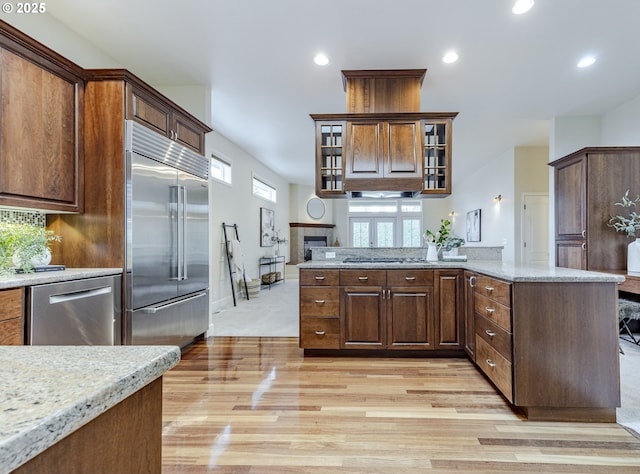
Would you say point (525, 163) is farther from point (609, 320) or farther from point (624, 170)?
point (609, 320)

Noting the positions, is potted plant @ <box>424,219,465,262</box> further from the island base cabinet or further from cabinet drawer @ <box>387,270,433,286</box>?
the island base cabinet

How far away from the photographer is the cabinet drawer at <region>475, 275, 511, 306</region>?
2.30 metres

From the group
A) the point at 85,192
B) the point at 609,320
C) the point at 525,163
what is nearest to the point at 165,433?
the point at 85,192

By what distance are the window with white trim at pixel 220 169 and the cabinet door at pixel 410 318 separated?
3649mm

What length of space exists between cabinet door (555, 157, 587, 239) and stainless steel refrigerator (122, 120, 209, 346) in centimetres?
458

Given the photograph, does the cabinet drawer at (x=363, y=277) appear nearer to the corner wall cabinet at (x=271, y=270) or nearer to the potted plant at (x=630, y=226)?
the potted plant at (x=630, y=226)

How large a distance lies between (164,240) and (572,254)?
4971 mm

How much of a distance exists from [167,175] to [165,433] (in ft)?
6.85

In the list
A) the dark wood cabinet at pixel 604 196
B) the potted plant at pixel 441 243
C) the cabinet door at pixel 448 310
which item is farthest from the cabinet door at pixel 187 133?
the dark wood cabinet at pixel 604 196

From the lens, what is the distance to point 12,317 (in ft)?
6.19

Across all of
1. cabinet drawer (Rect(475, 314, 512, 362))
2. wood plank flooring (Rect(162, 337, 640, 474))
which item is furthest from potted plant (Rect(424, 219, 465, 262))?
wood plank flooring (Rect(162, 337, 640, 474))

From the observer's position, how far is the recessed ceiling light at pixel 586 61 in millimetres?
3508

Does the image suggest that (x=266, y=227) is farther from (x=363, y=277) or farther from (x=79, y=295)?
(x=79, y=295)

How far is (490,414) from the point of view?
2.24 metres
